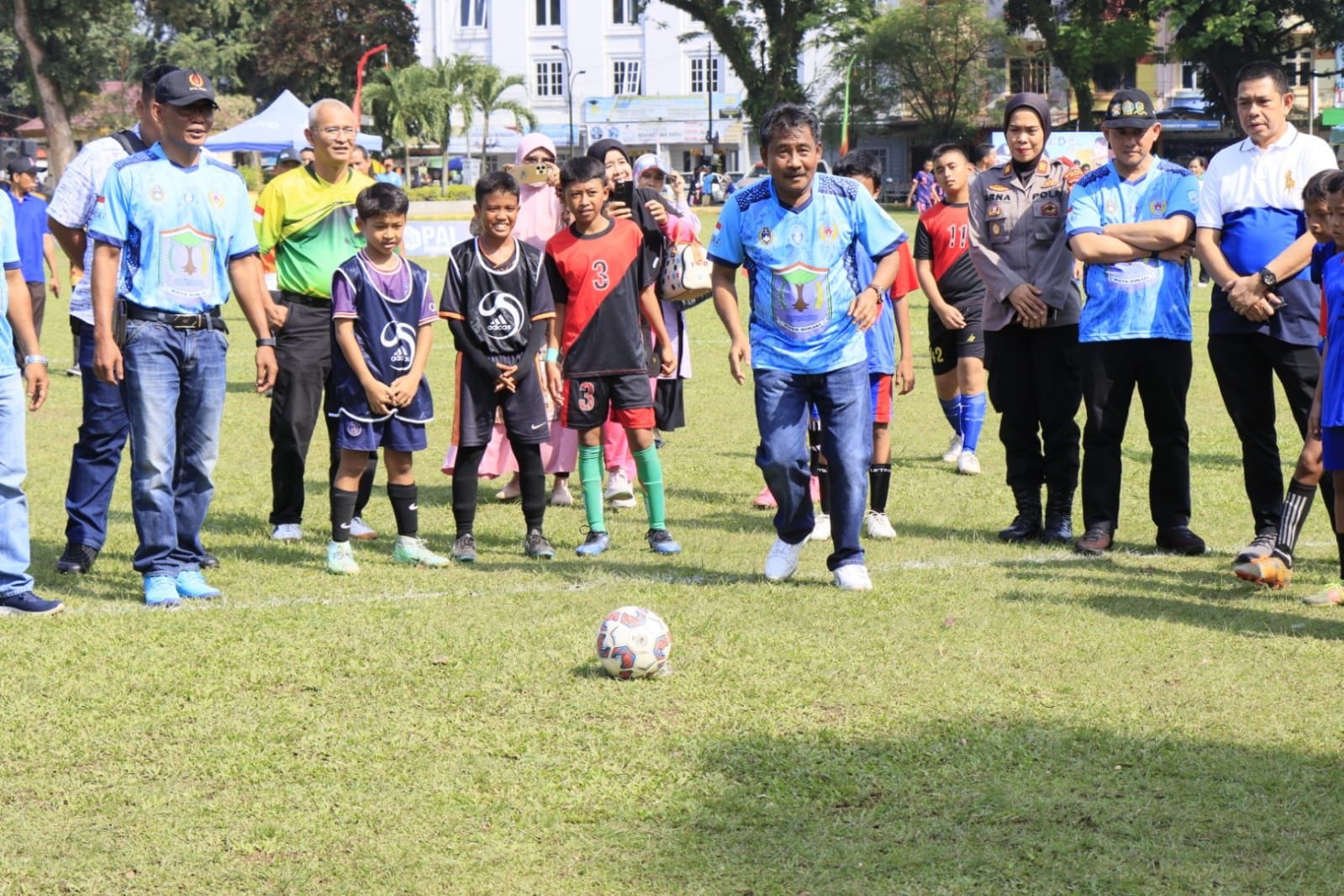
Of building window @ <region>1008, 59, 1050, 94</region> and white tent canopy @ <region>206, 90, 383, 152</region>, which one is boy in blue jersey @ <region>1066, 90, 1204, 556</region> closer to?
white tent canopy @ <region>206, 90, 383, 152</region>

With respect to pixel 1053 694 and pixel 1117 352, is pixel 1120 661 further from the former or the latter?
pixel 1117 352

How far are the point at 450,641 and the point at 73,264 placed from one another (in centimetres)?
323

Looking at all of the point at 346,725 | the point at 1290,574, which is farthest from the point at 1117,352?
the point at 346,725

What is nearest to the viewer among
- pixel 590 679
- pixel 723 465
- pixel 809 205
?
pixel 590 679

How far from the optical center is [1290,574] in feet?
24.0

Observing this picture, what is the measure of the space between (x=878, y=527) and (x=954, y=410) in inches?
101

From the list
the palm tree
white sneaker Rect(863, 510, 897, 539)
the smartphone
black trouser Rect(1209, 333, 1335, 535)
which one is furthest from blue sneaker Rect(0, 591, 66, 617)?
the palm tree

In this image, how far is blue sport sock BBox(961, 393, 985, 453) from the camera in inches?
418

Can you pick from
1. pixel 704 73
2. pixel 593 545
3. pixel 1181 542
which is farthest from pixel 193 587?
pixel 704 73

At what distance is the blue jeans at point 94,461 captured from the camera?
7781 mm

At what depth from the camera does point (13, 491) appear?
6637mm

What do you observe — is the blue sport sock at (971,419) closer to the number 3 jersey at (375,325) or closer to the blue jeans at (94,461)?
the number 3 jersey at (375,325)

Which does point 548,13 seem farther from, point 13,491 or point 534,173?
point 13,491

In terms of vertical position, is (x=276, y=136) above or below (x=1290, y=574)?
above
